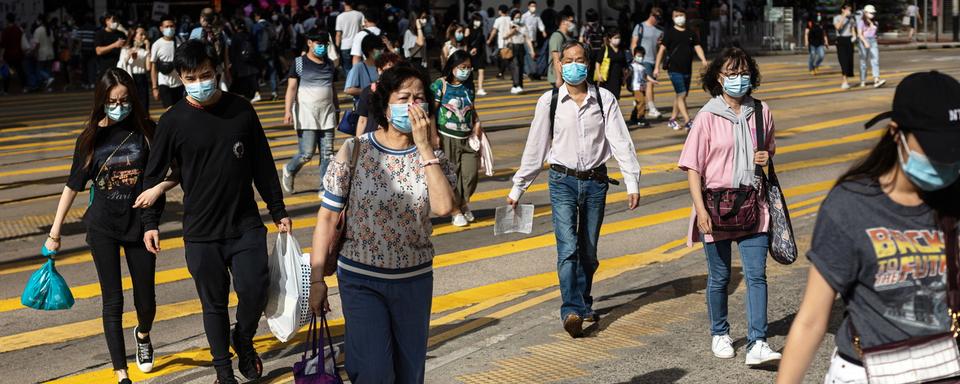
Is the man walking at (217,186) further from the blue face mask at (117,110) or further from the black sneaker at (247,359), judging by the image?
the blue face mask at (117,110)

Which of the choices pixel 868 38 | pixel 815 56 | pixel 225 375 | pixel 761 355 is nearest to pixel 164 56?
pixel 225 375

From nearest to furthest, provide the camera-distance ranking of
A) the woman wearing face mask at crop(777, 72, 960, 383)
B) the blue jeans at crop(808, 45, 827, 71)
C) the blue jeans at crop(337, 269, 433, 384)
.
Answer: the woman wearing face mask at crop(777, 72, 960, 383) → the blue jeans at crop(337, 269, 433, 384) → the blue jeans at crop(808, 45, 827, 71)

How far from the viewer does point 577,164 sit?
7.55 meters

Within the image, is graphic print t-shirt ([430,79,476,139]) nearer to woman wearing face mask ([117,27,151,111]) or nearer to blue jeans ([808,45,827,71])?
woman wearing face mask ([117,27,151,111])

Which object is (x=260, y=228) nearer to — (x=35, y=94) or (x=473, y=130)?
(x=473, y=130)

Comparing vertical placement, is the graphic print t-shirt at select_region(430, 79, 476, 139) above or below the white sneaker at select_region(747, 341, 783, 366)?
above

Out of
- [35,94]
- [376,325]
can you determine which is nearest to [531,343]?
[376,325]

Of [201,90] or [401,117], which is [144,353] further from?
[401,117]

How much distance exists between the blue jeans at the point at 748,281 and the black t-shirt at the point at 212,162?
7.98 ft

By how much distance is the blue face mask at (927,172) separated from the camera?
10.9 ft

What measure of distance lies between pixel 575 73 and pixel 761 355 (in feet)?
6.57

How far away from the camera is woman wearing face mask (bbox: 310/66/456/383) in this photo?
4906 millimetres

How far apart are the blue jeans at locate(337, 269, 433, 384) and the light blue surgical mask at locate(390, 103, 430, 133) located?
0.59m

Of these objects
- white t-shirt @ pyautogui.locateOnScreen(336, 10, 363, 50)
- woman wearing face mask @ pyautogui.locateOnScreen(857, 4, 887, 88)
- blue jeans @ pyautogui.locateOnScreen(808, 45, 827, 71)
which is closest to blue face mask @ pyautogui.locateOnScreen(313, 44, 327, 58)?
white t-shirt @ pyautogui.locateOnScreen(336, 10, 363, 50)
